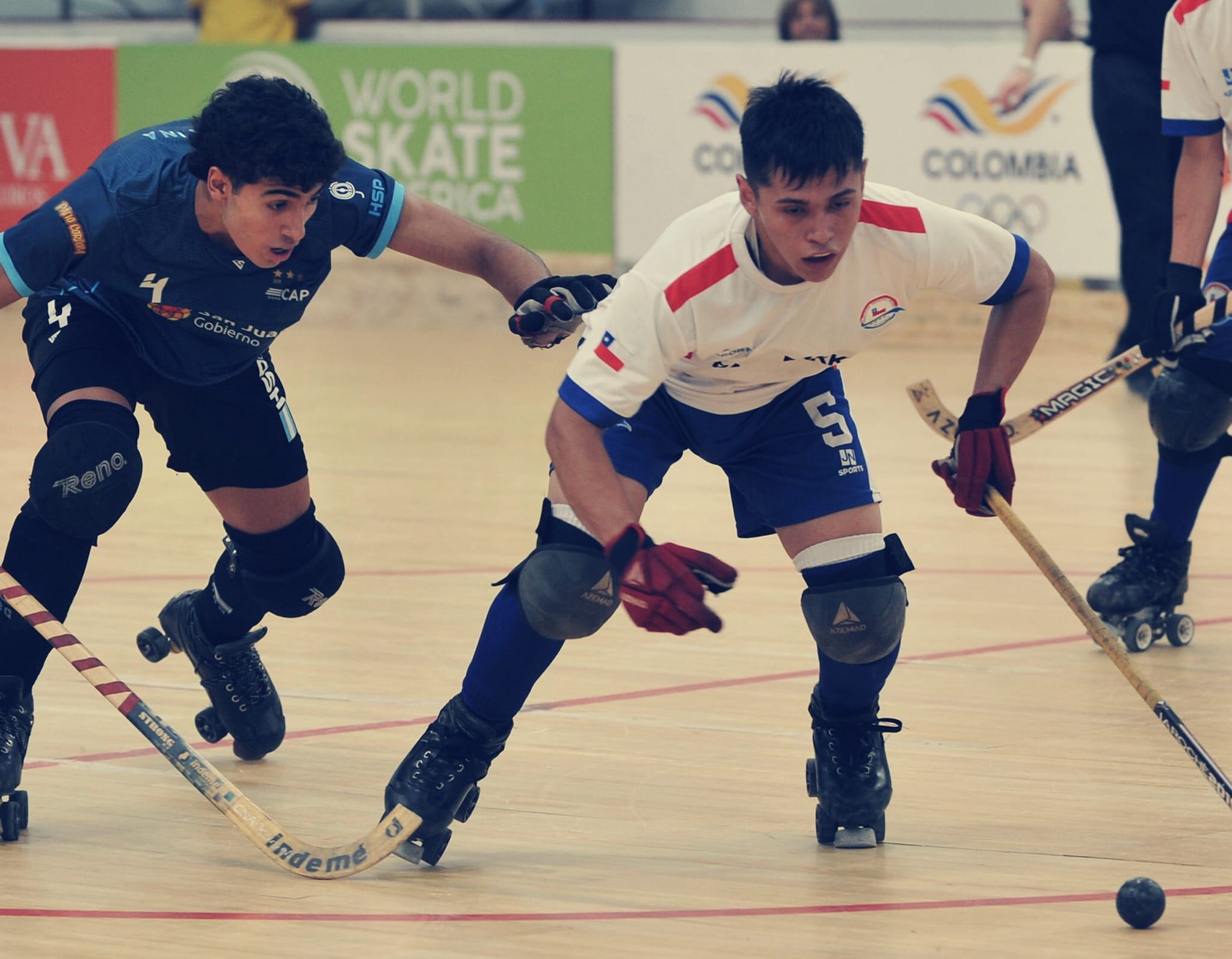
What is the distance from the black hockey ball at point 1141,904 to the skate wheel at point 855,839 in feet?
1.80

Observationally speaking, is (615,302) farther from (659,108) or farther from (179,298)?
(659,108)

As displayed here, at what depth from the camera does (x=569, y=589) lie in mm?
3453

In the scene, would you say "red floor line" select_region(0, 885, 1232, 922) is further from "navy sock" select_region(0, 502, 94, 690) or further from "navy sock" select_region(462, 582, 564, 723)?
"navy sock" select_region(0, 502, 94, 690)

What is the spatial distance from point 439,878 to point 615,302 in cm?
98

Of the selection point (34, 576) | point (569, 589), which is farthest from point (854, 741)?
point (34, 576)

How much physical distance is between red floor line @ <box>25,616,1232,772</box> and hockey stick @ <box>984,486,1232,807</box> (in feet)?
3.57

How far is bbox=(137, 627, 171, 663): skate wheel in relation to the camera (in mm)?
4555

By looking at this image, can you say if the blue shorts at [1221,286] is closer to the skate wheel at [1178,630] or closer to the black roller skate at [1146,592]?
the black roller skate at [1146,592]

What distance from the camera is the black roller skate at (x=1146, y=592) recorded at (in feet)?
16.9

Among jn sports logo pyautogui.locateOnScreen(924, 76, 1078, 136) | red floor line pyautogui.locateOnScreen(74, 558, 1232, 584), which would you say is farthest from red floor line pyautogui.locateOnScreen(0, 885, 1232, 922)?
jn sports logo pyautogui.locateOnScreen(924, 76, 1078, 136)

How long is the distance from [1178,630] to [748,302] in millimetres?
2174

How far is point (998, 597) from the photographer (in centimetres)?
574

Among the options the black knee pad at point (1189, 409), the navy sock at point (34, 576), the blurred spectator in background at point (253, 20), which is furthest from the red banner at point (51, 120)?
the navy sock at point (34, 576)

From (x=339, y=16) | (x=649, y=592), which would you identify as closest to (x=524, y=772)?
(x=649, y=592)
